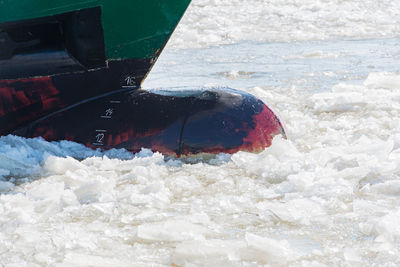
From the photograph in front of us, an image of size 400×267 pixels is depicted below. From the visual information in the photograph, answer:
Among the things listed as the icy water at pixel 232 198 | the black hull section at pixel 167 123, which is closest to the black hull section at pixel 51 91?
the black hull section at pixel 167 123

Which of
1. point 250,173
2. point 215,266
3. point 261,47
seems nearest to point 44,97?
point 250,173

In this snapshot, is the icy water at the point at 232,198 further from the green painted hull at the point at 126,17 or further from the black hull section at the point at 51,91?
the green painted hull at the point at 126,17

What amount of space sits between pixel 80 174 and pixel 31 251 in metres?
0.88

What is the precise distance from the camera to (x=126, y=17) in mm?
3432

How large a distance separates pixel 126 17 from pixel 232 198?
4.36ft

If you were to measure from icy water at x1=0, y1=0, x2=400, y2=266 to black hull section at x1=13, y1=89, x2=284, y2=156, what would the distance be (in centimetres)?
8

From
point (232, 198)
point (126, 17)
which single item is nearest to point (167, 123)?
point (126, 17)

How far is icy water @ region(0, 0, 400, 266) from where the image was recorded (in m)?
2.12

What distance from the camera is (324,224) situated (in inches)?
92.4

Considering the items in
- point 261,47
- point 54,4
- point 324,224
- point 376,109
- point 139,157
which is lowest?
point 261,47

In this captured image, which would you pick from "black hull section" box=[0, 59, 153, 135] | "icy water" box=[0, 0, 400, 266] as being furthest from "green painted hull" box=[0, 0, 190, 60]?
"icy water" box=[0, 0, 400, 266]

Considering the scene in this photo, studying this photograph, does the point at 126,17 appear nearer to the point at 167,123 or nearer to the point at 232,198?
the point at 167,123

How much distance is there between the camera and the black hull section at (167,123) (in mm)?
3352

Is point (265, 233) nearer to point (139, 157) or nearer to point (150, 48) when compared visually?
point (139, 157)
